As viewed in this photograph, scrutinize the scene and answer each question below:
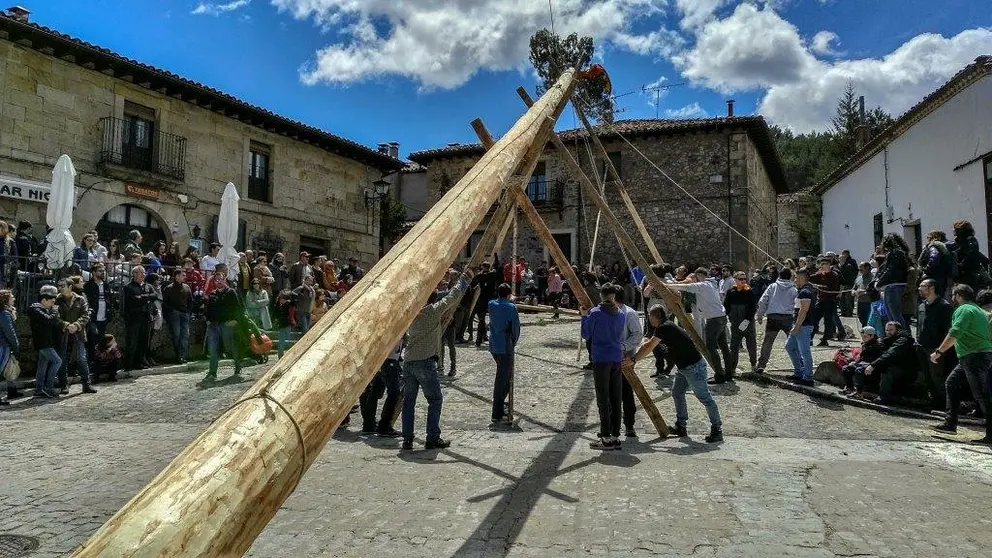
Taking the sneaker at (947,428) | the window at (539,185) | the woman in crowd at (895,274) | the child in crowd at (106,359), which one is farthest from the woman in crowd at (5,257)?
the window at (539,185)

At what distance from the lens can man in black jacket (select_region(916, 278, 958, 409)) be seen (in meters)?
7.36

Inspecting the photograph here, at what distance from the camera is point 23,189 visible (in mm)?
13336

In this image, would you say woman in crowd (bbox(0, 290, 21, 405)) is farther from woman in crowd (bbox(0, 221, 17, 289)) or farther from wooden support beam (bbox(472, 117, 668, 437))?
wooden support beam (bbox(472, 117, 668, 437))

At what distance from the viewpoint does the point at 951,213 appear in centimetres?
1634

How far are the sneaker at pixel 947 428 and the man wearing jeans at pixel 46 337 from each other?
1192 cm

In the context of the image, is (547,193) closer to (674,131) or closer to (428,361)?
(674,131)

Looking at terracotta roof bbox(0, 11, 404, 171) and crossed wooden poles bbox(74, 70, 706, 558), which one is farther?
terracotta roof bbox(0, 11, 404, 171)

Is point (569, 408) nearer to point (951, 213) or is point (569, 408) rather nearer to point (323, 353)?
point (323, 353)

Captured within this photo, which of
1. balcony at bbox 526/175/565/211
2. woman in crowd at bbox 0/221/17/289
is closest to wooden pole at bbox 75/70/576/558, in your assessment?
woman in crowd at bbox 0/221/17/289

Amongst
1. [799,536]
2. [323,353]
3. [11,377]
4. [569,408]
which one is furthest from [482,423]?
[11,377]

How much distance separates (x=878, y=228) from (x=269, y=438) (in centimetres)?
2494

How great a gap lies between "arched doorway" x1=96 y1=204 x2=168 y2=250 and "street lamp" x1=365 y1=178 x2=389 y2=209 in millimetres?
6713

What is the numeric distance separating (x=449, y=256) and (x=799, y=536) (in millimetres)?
2943

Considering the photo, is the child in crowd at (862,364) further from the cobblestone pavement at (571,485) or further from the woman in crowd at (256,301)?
the woman in crowd at (256,301)
